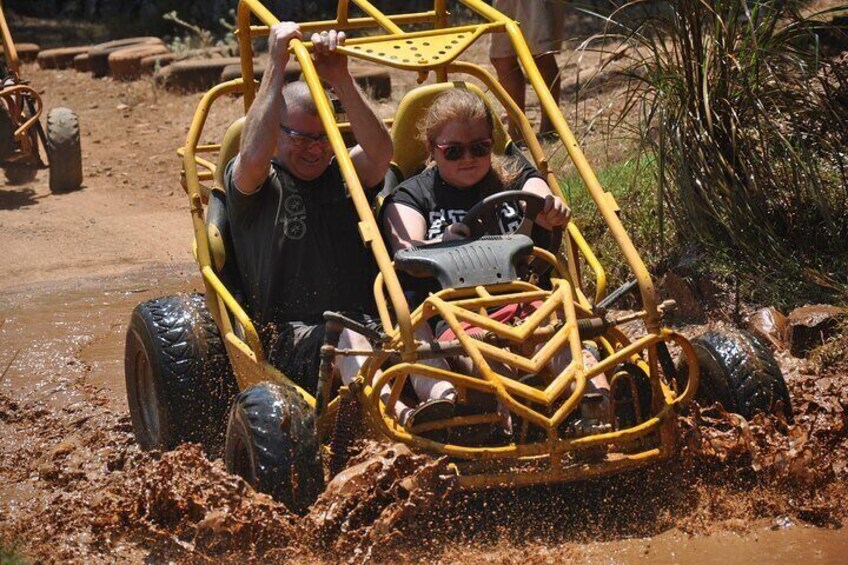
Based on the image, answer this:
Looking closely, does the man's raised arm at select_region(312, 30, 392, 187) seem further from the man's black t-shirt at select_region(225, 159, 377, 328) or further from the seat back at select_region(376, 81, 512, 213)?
the seat back at select_region(376, 81, 512, 213)

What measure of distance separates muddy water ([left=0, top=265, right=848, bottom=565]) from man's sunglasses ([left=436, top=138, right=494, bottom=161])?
1.16 meters

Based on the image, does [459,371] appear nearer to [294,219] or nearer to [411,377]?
[411,377]

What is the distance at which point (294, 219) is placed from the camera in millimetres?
4973

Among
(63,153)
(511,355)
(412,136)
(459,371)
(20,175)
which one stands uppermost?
(412,136)

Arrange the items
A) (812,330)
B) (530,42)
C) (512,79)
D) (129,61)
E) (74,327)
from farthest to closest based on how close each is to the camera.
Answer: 1. (129,61)
2. (530,42)
3. (512,79)
4. (74,327)
5. (812,330)

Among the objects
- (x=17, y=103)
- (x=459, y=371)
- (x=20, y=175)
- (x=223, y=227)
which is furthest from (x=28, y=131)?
(x=459, y=371)

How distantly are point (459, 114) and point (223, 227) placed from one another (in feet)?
3.40

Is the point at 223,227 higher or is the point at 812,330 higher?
the point at 223,227

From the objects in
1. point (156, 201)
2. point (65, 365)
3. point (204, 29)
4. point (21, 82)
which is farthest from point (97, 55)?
point (65, 365)

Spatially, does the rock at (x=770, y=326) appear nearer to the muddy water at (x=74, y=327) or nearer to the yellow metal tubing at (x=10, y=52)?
the muddy water at (x=74, y=327)

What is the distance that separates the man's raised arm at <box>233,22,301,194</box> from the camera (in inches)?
186

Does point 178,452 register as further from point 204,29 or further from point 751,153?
point 204,29

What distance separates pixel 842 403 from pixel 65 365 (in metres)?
3.62

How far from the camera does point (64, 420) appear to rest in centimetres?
595
